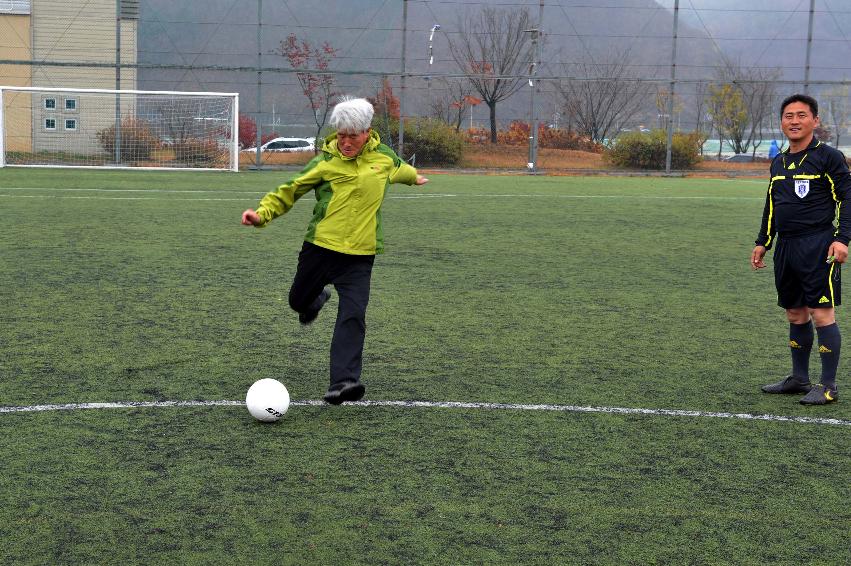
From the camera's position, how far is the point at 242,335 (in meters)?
7.02

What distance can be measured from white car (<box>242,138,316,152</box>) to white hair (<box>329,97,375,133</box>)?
85.8 ft

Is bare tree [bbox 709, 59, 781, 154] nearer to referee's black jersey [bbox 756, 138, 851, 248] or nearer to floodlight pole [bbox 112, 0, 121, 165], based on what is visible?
floodlight pole [bbox 112, 0, 121, 165]

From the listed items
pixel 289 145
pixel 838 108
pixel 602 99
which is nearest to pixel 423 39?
pixel 289 145

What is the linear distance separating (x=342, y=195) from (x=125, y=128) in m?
25.5

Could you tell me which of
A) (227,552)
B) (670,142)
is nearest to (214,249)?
(227,552)

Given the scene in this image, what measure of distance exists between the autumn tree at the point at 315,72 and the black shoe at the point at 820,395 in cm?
2761

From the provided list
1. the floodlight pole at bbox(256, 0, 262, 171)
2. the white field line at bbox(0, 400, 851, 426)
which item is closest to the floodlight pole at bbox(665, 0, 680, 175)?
the floodlight pole at bbox(256, 0, 262, 171)

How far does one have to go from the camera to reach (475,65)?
36.5 m

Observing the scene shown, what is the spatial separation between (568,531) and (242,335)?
375cm

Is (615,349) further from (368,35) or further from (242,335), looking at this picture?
(368,35)

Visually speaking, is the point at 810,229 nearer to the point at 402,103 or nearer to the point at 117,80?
the point at 402,103

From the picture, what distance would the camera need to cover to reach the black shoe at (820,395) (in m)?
5.52

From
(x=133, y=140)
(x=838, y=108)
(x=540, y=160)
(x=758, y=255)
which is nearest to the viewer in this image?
(x=758, y=255)

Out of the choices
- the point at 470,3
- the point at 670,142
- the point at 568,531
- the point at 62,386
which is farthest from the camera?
the point at 470,3
